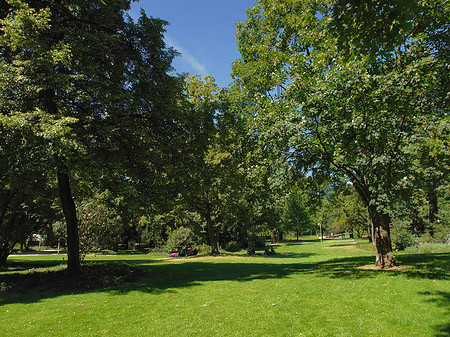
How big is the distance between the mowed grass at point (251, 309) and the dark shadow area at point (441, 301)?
0.02 metres

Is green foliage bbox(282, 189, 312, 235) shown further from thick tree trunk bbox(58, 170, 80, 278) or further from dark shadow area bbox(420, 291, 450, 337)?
dark shadow area bbox(420, 291, 450, 337)

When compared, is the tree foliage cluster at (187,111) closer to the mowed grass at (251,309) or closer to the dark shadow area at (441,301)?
the mowed grass at (251,309)

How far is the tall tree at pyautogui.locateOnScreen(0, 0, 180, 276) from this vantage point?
9547mm

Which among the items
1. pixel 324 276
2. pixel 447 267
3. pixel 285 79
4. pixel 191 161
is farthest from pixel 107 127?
pixel 447 267

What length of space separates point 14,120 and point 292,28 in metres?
13.7

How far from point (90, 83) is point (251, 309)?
10664 millimetres

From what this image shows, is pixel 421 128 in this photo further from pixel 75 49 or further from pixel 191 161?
pixel 75 49

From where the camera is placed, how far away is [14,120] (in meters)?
8.70

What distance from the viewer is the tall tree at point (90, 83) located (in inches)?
376

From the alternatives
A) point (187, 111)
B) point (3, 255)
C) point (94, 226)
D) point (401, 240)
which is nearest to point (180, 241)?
point (3, 255)

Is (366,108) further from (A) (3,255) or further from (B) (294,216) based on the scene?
(B) (294,216)

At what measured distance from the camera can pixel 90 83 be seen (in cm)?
1176

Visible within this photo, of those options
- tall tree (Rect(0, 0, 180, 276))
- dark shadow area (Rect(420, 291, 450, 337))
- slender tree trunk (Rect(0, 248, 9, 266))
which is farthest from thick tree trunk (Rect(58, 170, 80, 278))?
dark shadow area (Rect(420, 291, 450, 337))

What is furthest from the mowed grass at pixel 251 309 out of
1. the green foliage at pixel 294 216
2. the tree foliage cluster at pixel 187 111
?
the green foliage at pixel 294 216
